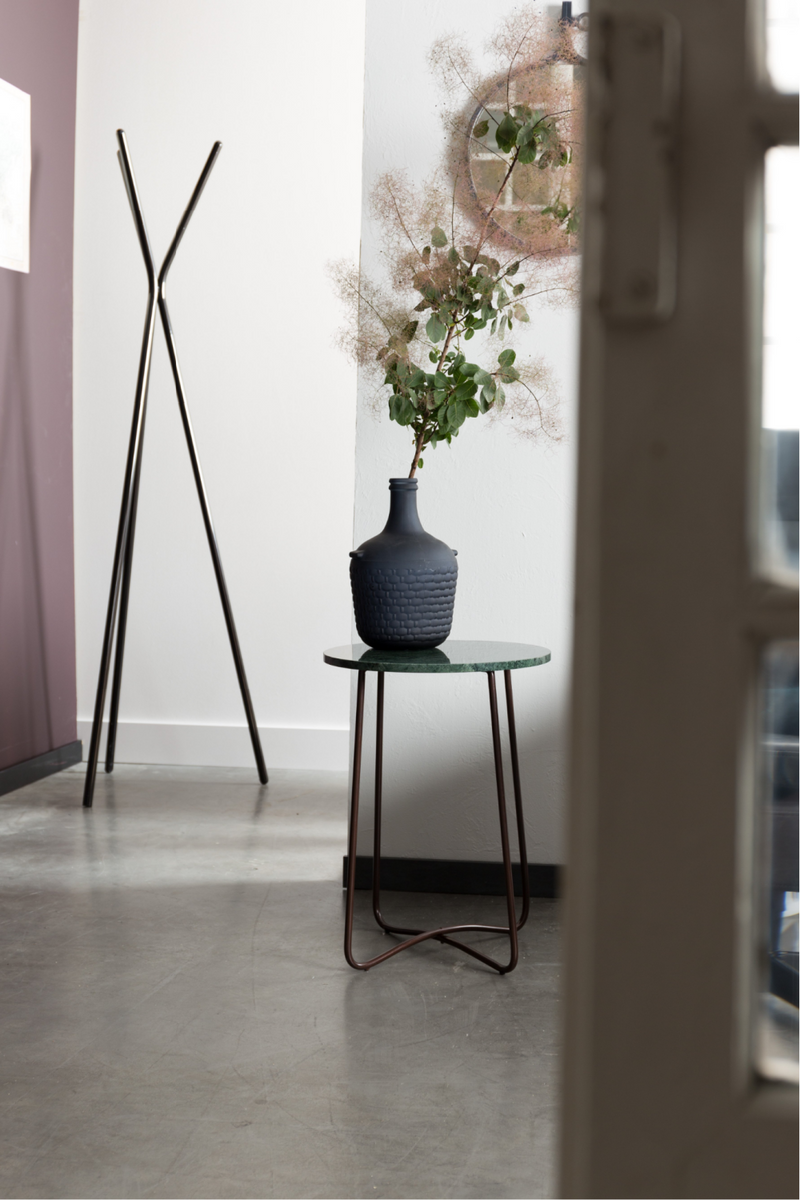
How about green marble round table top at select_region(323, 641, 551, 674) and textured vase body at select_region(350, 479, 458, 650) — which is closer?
green marble round table top at select_region(323, 641, 551, 674)

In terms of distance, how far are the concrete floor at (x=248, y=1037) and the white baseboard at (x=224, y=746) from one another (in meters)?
1.03

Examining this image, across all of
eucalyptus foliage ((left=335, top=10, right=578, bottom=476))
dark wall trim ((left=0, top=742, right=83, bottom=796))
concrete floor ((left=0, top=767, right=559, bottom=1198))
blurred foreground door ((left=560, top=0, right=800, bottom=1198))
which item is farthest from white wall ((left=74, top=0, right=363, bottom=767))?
blurred foreground door ((left=560, top=0, right=800, bottom=1198))

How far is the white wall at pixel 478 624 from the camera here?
275cm

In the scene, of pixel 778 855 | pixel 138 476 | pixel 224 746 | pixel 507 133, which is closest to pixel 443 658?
pixel 507 133

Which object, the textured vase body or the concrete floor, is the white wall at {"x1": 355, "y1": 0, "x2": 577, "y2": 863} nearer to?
the concrete floor

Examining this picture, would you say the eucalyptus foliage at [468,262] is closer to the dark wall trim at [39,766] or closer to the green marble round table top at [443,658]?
the green marble round table top at [443,658]

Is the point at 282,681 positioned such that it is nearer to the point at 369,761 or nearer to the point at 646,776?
the point at 369,761

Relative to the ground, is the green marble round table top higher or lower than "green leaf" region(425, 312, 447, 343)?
lower

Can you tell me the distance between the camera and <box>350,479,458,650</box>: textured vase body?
7.43ft

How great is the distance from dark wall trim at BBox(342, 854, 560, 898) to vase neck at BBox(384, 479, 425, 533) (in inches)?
34.9

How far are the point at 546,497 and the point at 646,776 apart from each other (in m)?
2.25

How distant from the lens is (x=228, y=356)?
414 cm

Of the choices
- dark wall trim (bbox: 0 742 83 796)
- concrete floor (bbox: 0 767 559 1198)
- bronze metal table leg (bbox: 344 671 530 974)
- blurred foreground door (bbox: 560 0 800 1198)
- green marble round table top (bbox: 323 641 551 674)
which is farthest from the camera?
dark wall trim (bbox: 0 742 83 796)

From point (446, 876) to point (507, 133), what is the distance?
1.71 meters
